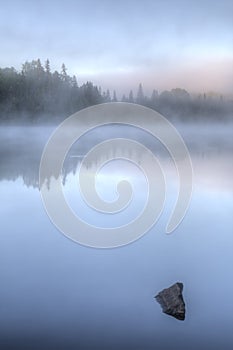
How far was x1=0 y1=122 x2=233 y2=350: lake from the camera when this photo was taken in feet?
9.04

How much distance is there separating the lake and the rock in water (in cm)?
7

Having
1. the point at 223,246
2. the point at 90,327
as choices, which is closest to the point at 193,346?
the point at 90,327

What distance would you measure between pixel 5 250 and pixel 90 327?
253 centimetres

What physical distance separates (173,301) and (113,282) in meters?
0.81

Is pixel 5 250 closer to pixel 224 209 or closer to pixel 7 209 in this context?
pixel 7 209

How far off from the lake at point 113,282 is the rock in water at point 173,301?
0.07 m

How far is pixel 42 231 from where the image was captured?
605 cm

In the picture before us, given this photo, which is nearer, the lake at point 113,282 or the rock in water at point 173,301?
the lake at point 113,282

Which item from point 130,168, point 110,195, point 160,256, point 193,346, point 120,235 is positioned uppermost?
point 130,168

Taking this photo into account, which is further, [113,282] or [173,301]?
[113,282]

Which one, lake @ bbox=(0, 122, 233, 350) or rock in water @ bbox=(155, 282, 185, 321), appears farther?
rock in water @ bbox=(155, 282, 185, 321)

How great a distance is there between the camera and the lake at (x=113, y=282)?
2.75 meters

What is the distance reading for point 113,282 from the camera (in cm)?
388

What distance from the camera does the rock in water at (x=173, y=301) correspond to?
10.0 ft
